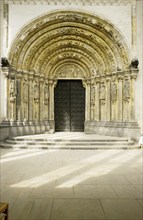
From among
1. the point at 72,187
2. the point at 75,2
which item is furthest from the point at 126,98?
the point at 72,187

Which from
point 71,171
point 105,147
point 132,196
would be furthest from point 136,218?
point 105,147

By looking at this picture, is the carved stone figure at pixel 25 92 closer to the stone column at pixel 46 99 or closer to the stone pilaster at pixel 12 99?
the stone pilaster at pixel 12 99

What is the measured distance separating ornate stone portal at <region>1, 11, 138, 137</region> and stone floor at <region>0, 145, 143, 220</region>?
12.8ft

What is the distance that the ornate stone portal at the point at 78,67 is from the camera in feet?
34.1

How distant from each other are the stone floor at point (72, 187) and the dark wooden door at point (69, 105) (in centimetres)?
583

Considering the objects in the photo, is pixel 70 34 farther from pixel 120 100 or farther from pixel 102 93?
pixel 120 100

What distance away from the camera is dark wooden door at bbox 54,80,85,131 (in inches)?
511

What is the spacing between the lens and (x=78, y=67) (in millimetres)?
12977

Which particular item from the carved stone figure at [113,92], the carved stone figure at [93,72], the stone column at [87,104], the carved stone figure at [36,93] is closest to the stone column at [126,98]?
the carved stone figure at [113,92]

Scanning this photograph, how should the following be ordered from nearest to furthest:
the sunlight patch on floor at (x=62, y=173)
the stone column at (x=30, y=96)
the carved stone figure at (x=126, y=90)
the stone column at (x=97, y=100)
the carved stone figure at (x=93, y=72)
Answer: the sunlight patch on floor at (x=62, y=173)
the carved stone figure at (x=126, y=90)
the stone column at (x=30, y=96)
the stone column at (x=97, y=100)
the carved stone figure at (x=93, y=72)

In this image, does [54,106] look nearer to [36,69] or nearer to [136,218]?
[36,69]

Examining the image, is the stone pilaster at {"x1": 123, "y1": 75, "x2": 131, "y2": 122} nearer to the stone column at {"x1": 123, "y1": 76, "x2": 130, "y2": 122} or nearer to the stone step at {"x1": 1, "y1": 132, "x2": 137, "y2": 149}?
the stone column at {"x1": 123, "y1": 76, "x2": 130, "y2": 122}

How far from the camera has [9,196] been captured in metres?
3.88

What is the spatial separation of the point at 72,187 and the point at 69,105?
876 cm
